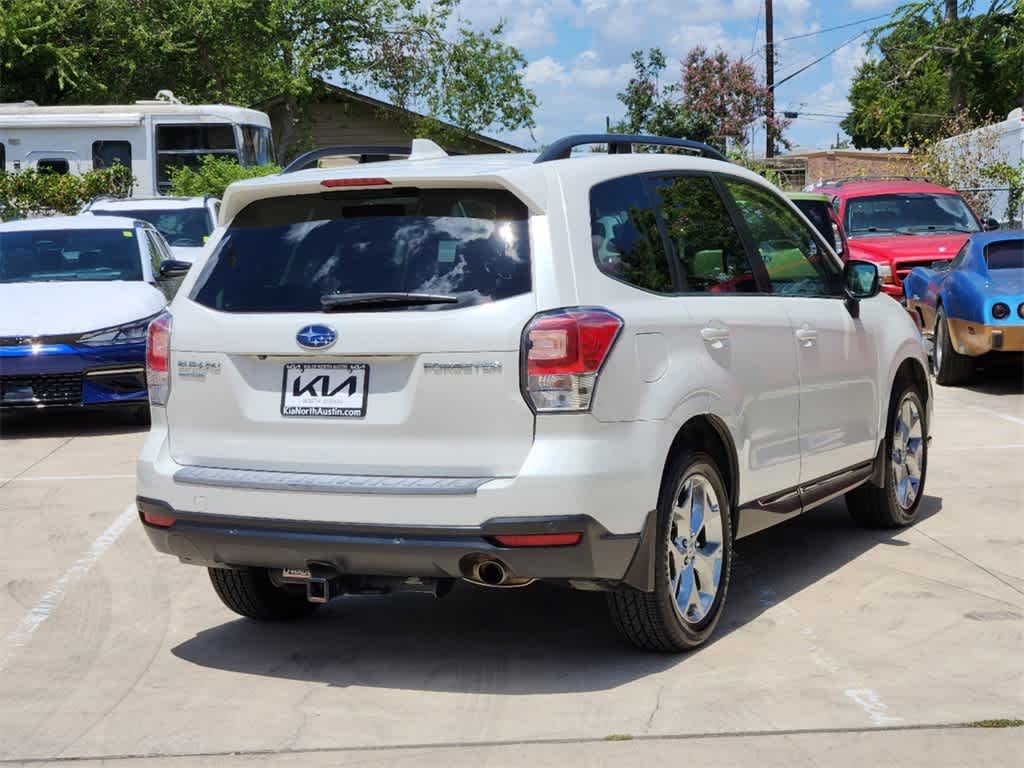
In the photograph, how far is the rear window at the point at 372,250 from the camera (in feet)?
18.1

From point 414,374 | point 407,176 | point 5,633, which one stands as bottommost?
point 5,633

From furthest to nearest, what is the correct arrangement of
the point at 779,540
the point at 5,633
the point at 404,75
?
1. the point at 404,75
2. the point at 779,540
3. the point at 5,633

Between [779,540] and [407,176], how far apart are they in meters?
3.43

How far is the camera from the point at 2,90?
36.5 m

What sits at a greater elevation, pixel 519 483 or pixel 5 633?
pixel 519 483

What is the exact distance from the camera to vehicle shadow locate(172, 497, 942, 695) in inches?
231

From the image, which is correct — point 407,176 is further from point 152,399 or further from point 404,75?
point 404,75

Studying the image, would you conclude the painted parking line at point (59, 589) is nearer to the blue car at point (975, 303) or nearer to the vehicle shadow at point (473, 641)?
the vehicle shadow at point (473, 641)

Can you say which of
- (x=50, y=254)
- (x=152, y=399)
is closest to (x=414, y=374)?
(x=152, y=399)

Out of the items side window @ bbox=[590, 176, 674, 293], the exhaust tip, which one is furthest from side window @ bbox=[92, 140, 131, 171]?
the exhaust tip

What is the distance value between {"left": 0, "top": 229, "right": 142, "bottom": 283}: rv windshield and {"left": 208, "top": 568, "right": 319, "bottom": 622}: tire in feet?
25.1

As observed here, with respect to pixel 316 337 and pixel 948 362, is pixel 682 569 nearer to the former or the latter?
pixel 316 337

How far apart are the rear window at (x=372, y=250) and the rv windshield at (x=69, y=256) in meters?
8.23

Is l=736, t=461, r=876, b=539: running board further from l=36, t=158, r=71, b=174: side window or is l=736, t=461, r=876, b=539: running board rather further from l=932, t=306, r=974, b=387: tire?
l=36, t=158, r=71, b=174: side window
